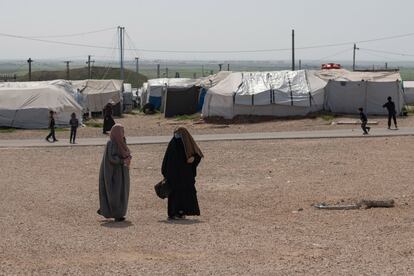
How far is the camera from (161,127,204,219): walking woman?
11.4 metres

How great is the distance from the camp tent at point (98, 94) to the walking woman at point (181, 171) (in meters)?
31.8

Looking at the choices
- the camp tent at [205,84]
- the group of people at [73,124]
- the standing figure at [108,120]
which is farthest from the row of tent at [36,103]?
the camp tent at [205,84]

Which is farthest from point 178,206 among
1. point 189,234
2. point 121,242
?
Result: point 121,242

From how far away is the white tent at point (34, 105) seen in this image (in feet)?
115

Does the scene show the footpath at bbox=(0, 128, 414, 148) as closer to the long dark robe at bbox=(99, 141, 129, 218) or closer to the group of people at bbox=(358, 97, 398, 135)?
the group of people at bbox=(358, 97, 398, 135)

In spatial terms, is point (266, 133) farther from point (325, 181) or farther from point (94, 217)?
point (94, 217)

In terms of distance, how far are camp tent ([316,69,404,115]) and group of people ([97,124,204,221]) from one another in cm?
2646

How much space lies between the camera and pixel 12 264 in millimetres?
8234

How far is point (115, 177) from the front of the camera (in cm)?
1141

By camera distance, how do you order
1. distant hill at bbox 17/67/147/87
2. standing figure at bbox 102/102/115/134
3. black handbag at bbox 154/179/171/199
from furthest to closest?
distant hill at bbox 17/67/147/87, standing figure at bbox 102/102/115/134, black handbag at bbox 154/179/171/199

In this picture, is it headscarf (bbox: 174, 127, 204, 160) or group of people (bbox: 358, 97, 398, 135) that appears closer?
headscarf (bbox: 174, 127, 204, 160)

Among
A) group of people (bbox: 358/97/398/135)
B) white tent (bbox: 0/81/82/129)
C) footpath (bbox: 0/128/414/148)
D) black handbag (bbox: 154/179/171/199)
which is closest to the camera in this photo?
black handbag (bbox: 154/179/171/199)

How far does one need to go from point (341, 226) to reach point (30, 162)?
12684 millimetres

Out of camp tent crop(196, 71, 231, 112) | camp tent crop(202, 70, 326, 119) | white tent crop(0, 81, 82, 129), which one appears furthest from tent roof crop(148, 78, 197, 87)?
white tent crop(0, 81, 82, 129)
